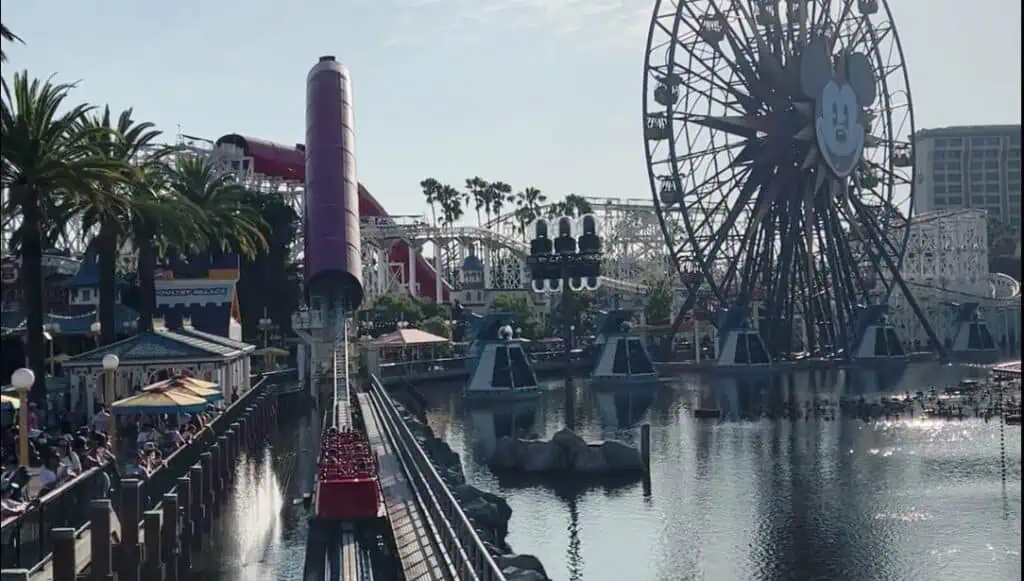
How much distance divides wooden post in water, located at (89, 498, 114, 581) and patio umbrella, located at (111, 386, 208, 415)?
10.3 meters

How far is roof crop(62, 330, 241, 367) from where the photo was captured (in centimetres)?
3809

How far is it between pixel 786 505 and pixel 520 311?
2692 inches

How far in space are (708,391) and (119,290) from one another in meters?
31.1

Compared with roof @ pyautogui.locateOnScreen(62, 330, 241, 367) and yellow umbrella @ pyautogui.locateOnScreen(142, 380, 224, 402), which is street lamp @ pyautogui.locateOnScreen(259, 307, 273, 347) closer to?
roof @ pyautogui.locateOnScreen(62, 330, 241, 367)

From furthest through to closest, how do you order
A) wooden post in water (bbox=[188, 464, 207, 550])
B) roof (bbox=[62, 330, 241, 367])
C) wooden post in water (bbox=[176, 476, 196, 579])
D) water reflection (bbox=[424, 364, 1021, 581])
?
1. roof (bbox=[62, 330, 241, 367])
2. water reflection (bbox=[424, 364, 1021, 581])
3. wooden post in water (bbox=[188, 464, 207, 550])
4. wooden post in water (bbox=[176, 476, 196, 579])

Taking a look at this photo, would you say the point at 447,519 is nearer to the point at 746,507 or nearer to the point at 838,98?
the point at 746,507

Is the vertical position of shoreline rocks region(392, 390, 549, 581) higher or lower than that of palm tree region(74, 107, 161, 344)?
lower

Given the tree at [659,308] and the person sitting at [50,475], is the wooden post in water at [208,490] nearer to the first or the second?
the person sitting at [50,475]

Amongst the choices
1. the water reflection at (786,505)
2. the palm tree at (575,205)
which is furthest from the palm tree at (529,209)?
the water reflection at (786,505)

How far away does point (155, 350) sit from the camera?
3900 centimetres

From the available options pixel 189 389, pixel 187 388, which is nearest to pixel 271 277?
pixel 187 388

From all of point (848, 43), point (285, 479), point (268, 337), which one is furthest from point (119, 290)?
point (848, 43)

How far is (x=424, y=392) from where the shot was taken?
70.8 metres

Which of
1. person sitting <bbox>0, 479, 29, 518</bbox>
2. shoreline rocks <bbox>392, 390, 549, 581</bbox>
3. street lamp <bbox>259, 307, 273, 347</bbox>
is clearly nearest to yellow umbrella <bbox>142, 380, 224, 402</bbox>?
shoreline rocks <bbox>392, 390, 549, 581</bbox>
